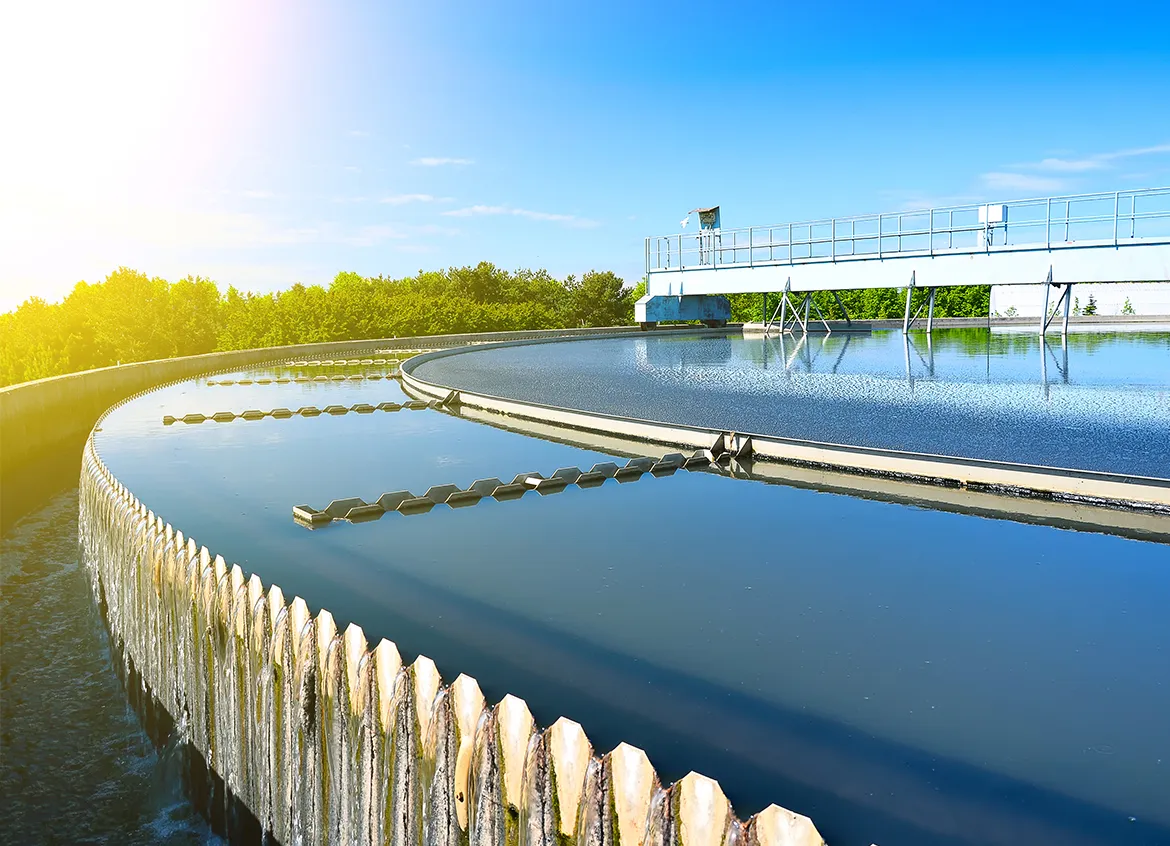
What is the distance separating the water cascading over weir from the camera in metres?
2.99

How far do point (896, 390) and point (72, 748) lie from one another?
57.8 feet

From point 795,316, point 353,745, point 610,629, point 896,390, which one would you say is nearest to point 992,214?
point 795,316

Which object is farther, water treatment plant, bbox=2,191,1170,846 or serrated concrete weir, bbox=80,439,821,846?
water treatment plant, bbox=2,191,1170,846

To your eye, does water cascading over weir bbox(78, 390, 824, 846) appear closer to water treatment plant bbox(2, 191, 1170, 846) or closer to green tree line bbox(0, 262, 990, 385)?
water treatment plant bbox(2, 191, 1170, 846)

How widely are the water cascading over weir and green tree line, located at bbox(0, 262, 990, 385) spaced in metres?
46.3

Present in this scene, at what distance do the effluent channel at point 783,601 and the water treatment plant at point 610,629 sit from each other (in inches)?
1.2

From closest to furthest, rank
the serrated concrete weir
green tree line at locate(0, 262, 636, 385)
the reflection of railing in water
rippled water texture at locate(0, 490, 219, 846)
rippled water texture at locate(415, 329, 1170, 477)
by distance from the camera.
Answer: the serrated concrete weir
rippled water texture at locate(0, 490, 219, 846)
rippled water texture at locate(415, 329, 1170, 477)
the reflection of railing in water
green tree line at locate(0, 262, 636, 385)

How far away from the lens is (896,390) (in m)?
20.0

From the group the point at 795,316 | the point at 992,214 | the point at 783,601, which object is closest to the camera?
the point at 783,601

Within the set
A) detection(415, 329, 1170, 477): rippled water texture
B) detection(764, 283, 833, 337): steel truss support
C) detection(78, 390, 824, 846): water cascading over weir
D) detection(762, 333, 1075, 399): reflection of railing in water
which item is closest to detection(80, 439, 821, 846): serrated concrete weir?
detection(78, 390, 824, 846): water cascading over weir

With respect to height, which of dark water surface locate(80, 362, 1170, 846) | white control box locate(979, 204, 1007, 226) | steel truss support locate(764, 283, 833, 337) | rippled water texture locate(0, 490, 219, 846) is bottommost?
rippled water texture locate(0, 490, 219, 846)

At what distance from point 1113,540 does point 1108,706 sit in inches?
155

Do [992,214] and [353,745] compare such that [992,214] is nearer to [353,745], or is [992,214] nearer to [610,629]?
[610,629]

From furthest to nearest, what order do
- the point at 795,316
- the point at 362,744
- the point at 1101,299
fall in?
the point at 1101,299, the point at 795,316, the point at 362,744
